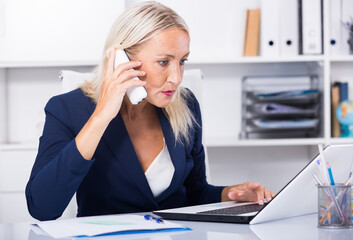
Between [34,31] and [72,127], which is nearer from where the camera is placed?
[72,127]

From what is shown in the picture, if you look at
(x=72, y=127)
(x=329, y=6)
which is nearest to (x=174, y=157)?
(x=72, y=127)

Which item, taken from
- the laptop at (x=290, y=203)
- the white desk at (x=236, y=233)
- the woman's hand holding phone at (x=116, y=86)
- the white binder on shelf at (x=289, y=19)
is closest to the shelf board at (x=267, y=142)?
the white binder on shelf at (x=289, y=19)

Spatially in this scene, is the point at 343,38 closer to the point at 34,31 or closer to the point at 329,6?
the point at 329,6

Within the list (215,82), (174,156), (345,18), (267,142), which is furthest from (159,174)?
(345,18)

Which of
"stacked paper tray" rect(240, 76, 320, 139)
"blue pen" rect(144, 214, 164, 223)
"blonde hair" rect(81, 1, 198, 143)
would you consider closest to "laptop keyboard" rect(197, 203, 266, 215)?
"blue pen" rect(144, 214, 164, 223)

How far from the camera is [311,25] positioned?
2471 millimetres

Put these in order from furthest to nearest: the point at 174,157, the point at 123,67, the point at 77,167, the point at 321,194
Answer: the point at 174,157, the point at 123,67, the point at 77,167, the point at 321,194

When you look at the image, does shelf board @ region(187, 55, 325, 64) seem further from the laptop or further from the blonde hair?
the laptop

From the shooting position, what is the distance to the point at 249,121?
2643 mm

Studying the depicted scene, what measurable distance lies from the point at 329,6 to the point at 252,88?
1.76 ft

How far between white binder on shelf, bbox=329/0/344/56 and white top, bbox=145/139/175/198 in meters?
1.36

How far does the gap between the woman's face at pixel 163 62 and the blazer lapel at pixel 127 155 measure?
134 millimetres

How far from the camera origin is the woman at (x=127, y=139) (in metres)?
1.27

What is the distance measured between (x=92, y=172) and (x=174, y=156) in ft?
0.79
